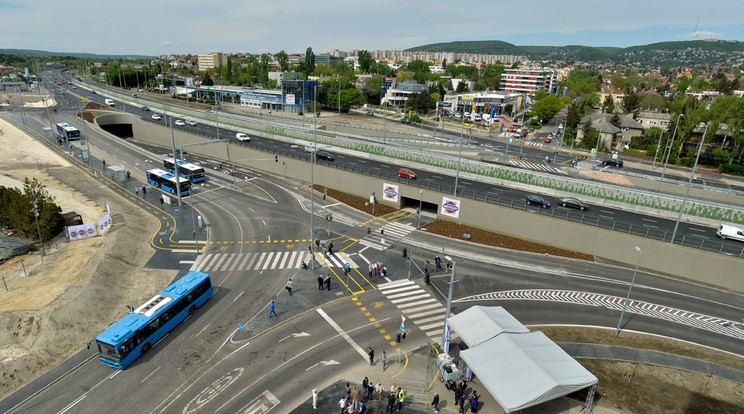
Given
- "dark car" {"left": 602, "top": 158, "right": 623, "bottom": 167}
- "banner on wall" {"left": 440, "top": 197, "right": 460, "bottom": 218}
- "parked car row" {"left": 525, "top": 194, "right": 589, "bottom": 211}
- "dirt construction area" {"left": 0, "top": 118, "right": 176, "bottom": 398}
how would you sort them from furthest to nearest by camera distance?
"dark car" {"left": 602, "top": 158, "right": 623, "bottom": 167} < "banner on wall" {"left": 440, "top": 197, "right": 460, "bottom": 218} < "parked car row" {"left": 525, "top": 194, "right": 589, "bottom": 211} < "dirt construction area" {"left": 0, "top": 118, "right": 176, "bottom": 398}

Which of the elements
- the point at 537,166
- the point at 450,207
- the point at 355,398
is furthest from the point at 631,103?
the point at 355,398

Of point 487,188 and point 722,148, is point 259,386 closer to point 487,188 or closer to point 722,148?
point 487,188

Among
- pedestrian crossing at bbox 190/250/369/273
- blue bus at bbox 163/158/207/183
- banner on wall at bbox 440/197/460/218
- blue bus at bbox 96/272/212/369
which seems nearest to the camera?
blue bus at bbox 96/272/212/369

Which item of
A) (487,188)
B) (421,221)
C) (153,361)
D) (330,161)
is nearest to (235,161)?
(330,161)

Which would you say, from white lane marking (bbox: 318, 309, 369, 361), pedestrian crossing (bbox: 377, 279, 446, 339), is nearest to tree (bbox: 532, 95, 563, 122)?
pedestrian crossing (bbox: 377, 279, 446, 339)

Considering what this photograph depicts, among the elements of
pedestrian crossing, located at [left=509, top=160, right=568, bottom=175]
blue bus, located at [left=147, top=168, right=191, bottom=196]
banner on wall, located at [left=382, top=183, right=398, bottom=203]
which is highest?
pedestrian crossing, located at [left=509, top=160, right=568, bottom=175]

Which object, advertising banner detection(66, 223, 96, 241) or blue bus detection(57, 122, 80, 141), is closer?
advertising banner detection(66, 223, 96, 241)

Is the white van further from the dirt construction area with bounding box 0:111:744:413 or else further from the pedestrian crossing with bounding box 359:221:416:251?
the pedestrian crossing with bounding box 359:221:416:251
